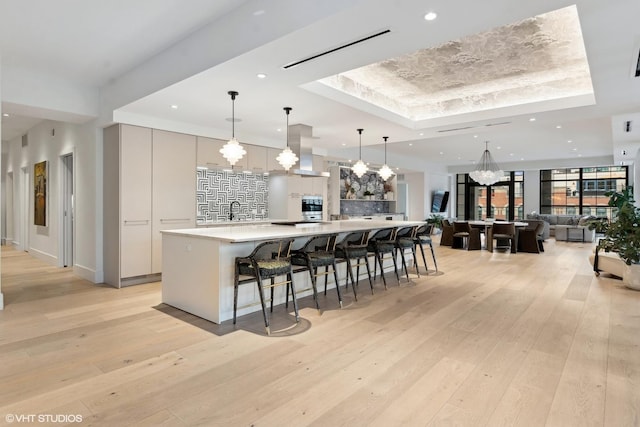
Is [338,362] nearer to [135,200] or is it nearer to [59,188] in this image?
[135,200]

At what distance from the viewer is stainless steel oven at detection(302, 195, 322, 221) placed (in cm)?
784

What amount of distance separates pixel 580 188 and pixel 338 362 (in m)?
13.8

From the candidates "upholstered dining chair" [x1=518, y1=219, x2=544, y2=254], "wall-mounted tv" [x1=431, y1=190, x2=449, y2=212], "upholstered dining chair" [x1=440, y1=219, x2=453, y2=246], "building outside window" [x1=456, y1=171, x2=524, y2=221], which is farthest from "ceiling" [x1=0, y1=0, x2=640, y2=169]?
"building outside window" [x1=456, y1=171, x2=524, y2=221]

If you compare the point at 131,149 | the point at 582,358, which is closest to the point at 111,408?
the point at 582,358

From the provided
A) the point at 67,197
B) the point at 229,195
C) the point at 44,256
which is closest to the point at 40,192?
the point at 44,256

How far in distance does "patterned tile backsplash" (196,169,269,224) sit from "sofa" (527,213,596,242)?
29.7 ft

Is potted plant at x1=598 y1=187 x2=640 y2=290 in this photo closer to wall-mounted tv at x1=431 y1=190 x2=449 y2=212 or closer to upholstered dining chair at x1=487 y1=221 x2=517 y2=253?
upholstered dining chair at x1=487 y1=221 x2=517 y2=253

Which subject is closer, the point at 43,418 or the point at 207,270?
the point at 43,418

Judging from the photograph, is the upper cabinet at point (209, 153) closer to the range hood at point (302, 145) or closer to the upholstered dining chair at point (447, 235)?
the range hood at point (302, 145)

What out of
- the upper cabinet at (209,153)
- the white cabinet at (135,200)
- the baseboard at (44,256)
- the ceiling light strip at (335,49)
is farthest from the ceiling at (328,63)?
the baseboard at (44,256)

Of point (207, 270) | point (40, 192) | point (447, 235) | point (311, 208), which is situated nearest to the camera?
point (207, 270)

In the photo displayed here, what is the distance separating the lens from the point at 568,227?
1147 cm

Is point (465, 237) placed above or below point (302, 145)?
below

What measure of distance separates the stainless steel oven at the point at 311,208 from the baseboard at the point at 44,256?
4.85 m
